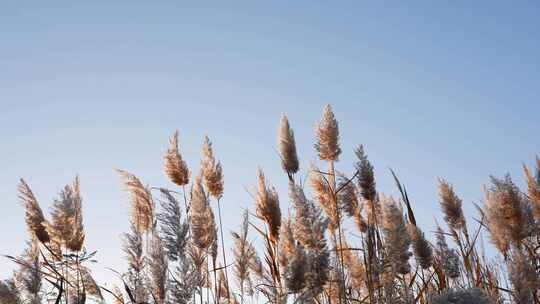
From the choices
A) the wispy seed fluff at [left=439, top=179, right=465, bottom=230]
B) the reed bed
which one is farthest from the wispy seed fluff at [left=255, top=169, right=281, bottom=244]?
→ the wispy seed fluff at [left=439, top=179, right=465, bottom=230]

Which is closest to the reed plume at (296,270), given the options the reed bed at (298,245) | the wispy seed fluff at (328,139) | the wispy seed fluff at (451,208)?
the reed bed at (298,245)

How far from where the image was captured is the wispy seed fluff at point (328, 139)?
16.1 feet

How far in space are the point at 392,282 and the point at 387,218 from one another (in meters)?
0.43

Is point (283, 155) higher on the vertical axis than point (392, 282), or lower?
higher

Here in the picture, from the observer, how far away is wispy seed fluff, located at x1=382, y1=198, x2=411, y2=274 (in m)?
3.33

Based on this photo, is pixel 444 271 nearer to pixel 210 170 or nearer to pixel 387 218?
pixel 387 218

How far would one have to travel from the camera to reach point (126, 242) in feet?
11.2

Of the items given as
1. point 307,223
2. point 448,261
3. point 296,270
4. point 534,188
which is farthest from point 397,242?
point 534,188

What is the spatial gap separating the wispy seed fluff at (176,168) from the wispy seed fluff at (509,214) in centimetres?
268

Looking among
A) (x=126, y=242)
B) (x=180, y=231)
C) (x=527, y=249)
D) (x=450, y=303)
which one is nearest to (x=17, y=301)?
(x=126, y=242)

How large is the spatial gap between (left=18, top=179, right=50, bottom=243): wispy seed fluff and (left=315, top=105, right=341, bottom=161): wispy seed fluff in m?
2.51

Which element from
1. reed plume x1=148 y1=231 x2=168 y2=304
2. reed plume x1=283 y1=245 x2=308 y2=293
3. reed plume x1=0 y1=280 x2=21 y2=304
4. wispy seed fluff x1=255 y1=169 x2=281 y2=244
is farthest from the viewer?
wispy seed fluff x1=255 y1=169 x2=281 y2=244

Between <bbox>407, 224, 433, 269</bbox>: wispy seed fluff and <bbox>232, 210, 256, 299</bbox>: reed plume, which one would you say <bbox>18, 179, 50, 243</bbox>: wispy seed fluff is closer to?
<bbox>232, 210, 256, 299</bbox>: reed plume

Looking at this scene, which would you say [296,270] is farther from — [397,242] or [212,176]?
[212,176]
